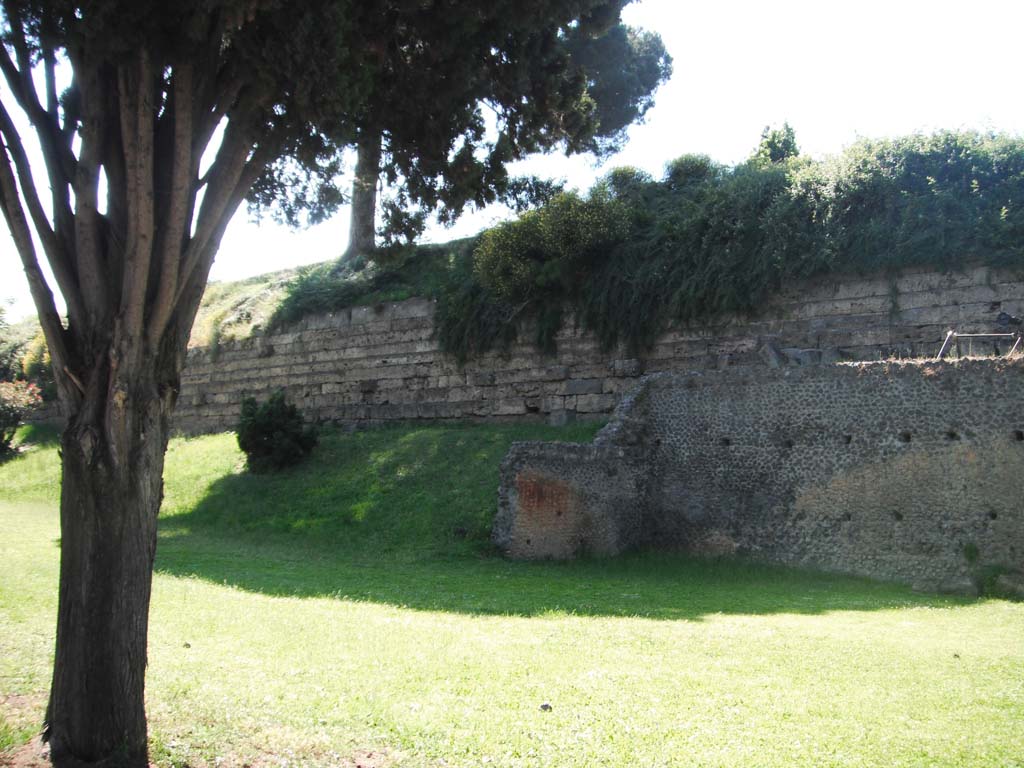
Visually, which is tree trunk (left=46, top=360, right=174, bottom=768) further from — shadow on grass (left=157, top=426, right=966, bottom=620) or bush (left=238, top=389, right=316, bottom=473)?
bush (left=238, top=389, right=316, bottom=473)

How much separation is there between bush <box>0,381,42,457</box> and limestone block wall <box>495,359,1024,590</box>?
18249mm

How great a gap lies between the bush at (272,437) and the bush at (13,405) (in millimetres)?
9803

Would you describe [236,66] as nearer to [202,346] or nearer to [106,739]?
[106,739]

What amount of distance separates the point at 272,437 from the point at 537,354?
5.98m

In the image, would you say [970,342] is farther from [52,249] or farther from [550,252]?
[52,249]

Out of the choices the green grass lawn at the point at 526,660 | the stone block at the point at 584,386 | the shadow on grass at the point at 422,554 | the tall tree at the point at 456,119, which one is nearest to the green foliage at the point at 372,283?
the shadow on grass at the point at 422,554

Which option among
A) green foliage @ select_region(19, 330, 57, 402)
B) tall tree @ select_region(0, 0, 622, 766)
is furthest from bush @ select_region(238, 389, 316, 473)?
tall tree @ select_region(0, 0, 622, 766)

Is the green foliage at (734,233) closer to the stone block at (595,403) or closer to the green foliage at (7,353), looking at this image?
the stone block at (595,403)

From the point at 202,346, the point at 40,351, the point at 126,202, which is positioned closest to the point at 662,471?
the point at 126,202

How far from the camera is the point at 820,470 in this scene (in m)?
13.1

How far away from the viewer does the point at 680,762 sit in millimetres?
5219

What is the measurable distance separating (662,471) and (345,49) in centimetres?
986

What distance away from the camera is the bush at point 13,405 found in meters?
25.8

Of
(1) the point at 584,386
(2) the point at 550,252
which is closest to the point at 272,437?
(1) the point at 584,386
